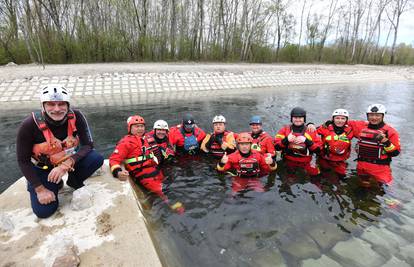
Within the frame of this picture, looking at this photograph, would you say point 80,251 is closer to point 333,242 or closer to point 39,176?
point 39,176

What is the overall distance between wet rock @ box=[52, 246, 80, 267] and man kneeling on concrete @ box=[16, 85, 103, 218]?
1.00m

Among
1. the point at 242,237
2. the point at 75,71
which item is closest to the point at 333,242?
the point at 242,237

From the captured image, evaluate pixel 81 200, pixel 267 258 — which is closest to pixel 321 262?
pixel 267 258

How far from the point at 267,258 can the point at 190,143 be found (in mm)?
3969

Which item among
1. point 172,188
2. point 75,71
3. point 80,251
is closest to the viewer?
point 80,251

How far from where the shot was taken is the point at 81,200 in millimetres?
3514

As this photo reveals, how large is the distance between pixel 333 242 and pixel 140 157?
3.62 m

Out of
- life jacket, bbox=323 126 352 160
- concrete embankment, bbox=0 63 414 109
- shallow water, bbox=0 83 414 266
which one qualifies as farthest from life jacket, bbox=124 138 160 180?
concrete embankment, bbox=0 63 414 109

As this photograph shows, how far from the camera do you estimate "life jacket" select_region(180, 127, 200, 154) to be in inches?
271

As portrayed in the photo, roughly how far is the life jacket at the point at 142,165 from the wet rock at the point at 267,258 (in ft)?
8.77

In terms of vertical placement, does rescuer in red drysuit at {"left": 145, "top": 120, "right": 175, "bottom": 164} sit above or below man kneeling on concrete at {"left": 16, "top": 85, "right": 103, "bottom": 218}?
below

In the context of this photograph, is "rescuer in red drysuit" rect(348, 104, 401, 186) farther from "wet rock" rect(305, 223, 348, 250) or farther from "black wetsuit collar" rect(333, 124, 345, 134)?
"wet rock" rect(305, 223, 348, 250)

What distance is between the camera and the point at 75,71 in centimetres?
1528

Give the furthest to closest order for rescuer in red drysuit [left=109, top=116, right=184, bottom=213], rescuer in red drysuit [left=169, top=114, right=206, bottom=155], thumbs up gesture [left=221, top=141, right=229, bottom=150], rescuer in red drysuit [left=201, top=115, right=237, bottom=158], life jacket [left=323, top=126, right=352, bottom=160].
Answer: rescuer in red drysuit [left=169, top=114, right=206, bottom=155] < rescuer in red drysuit [left=201, top=115, right=237, bottom=158] < thumbs up gesture [left=221, top=141, right=229, bottom=150] < life jacket [left=323, top=126, right=352, bottom=160] < rescuer in red drysuit [left=109, top=116, right=184, bottom=213]
